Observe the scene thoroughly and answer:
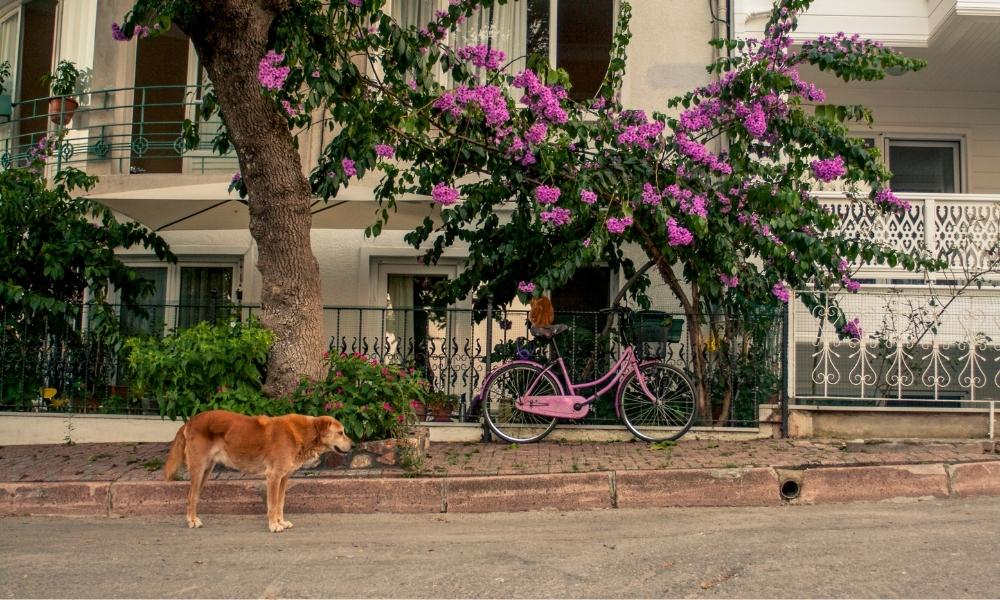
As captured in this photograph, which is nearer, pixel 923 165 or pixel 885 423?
pixel 885 423

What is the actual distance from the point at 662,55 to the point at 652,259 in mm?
3320

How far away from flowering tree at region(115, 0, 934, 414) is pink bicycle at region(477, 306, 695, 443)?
474 mm

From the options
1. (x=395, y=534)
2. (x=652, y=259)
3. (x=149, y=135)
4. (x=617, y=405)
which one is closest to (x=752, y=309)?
(x=652, y=259)

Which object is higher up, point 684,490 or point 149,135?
point 149,135

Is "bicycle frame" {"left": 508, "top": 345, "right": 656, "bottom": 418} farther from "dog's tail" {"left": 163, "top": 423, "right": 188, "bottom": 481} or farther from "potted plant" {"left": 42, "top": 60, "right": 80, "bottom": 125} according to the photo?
"potted plant" {"left": 42, "top": 60, "right": 80, "bottom": 125}

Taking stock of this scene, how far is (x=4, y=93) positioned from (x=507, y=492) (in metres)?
10.4

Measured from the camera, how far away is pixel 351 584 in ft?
14.8

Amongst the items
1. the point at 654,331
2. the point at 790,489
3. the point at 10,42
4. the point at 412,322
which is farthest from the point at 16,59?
the point at 790,489

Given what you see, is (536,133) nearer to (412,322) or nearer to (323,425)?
(412,322)

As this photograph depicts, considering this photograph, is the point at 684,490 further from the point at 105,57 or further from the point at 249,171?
the point at 105,57

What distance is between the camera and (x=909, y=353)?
8219 millimetres

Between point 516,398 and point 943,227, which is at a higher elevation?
point 943,227

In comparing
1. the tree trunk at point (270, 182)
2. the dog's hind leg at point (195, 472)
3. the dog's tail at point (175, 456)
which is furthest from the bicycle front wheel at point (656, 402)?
the dog's tail at point (175, 456)

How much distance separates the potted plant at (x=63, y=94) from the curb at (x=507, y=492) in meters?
6.05
